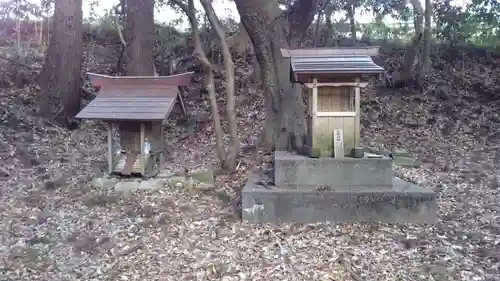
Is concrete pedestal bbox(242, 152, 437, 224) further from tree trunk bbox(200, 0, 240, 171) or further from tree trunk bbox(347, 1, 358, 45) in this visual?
tree trunk bbox(347, 1, 358, 45)

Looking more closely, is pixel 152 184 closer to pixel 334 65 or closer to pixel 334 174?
pixel 334 174

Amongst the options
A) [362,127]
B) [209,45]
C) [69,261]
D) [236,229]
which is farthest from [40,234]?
[209,45]

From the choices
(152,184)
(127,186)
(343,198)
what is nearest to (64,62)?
(127,186)

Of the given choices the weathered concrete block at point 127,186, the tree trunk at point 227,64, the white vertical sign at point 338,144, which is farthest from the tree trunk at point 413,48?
the weathered concrete block at point 127,186

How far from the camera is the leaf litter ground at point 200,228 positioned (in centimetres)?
406

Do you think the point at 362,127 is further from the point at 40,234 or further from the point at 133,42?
the point at 40,234

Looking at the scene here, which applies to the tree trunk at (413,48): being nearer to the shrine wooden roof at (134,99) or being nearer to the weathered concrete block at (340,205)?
the shrine wooden roof at (134,99)

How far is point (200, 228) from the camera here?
4.86 m

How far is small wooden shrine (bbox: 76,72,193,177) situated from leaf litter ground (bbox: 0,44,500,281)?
0.52 metres

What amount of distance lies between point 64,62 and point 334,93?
562 centimetres

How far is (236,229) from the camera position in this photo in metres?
4.81

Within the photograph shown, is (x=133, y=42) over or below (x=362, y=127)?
over

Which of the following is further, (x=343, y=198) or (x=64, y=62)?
(x=64, y=62)

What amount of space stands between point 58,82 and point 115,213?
173 inches
